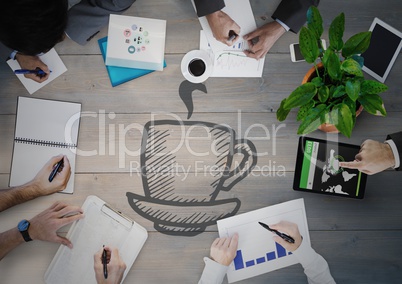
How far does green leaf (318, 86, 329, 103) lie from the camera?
42.3 inches

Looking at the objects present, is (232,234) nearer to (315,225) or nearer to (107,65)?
(315,225)

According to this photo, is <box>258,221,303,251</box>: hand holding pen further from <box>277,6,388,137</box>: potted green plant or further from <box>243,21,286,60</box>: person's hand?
<box>243,21,286,60</box>: person's hand

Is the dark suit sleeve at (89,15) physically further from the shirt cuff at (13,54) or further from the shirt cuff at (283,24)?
the shirt cuff at (283,24)

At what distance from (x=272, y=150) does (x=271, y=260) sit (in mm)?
401

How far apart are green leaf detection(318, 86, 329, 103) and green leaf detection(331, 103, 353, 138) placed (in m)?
0.04

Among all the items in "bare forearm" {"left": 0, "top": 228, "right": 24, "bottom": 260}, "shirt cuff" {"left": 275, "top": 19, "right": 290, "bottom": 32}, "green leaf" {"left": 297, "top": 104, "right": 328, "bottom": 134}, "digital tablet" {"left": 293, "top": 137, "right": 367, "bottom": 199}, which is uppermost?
"shirt cuff" {"left": 275, "top": 19, "right": 290, "bottom": 32}

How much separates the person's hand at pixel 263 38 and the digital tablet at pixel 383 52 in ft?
1.11

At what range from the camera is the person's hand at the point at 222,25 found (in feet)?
4.60

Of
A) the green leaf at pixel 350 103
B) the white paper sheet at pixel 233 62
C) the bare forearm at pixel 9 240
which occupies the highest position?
the white paper sheet at pixel 233 62

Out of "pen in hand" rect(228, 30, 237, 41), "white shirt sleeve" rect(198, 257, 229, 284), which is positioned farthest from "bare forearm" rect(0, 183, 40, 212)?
"pen in hand" rect(228, 30, 237, 41)

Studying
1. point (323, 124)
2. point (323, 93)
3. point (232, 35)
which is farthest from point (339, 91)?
point (232, 35)

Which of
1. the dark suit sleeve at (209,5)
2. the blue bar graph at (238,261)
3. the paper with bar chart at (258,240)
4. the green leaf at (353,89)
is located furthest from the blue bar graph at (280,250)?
the dark suit sleeve at (209,5)

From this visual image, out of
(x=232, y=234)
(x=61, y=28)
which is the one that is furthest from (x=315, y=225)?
(x=61, y=28)

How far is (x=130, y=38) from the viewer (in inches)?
56.2
